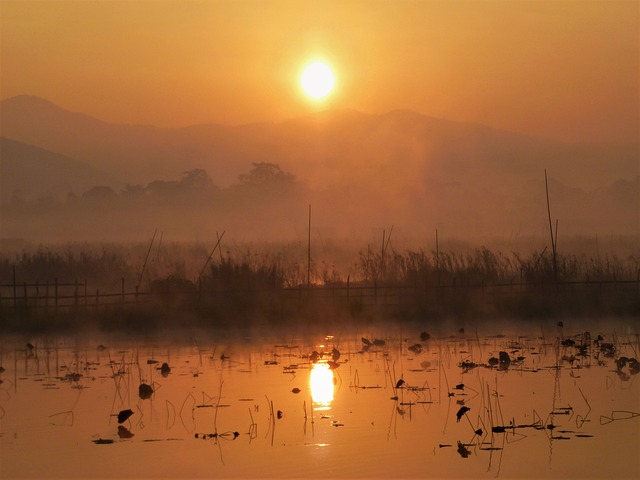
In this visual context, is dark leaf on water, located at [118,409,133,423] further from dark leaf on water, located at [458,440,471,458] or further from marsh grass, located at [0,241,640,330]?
marsh grass, located at [0,241,640,330]

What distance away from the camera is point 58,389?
1669cm

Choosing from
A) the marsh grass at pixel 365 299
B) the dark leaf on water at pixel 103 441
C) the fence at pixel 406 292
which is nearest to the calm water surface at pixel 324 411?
the dark leaf on water at pixel 103 441

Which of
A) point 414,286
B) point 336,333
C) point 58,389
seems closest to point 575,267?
point 414,286

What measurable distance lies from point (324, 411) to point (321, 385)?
2.32 metres

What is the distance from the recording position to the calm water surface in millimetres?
11633

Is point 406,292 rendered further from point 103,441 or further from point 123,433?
point 103,441

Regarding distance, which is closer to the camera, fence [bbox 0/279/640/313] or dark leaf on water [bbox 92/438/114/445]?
dark leaf on water [bbox 92/438/114/445]

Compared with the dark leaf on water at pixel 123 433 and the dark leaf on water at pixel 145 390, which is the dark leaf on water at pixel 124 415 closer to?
the dark leaf on water at pixel 123 433

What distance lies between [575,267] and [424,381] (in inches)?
752

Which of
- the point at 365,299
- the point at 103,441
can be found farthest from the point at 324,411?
the point at 365,299

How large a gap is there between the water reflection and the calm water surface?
0.05 metres

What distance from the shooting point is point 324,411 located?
14523mm

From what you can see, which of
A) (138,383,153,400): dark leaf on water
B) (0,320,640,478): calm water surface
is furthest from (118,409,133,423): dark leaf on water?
(138,383,153,400): dark leaf on water

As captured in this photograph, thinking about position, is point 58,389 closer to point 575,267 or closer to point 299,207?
point 575,267
